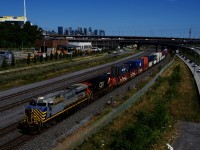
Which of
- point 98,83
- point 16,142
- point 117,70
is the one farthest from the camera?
point 117,70

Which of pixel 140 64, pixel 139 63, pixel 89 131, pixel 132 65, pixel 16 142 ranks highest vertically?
pixel 132 65

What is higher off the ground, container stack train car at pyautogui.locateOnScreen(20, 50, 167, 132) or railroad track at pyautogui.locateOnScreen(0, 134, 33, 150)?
container stack train car at pyautogui.locateOnScreen(20, 50, 167, 132)

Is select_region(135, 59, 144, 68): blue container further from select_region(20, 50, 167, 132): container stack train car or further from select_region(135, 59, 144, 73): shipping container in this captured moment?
select_region(20, 50, 167, 132): container stack train car

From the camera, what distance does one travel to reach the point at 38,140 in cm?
2731

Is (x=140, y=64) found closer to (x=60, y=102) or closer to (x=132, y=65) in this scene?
(x=132, y=65)

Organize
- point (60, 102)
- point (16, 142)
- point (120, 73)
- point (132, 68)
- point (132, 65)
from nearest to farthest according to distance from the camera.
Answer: point (16, 142) < point (60, 102) < point (120, 73) < point (132, 68) < point (132, 65)

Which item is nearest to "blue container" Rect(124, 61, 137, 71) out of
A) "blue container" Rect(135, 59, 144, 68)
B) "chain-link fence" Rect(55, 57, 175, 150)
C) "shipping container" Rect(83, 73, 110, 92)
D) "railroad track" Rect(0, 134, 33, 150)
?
"blue container" Rect(135, 59, 144, 68)

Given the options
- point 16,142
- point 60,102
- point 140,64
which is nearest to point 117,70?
point 140,64

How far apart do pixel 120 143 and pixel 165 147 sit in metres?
4.68

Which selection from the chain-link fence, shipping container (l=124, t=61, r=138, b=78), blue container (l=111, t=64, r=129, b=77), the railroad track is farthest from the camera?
shipping container (l=124, t=61, r=138, b=78)

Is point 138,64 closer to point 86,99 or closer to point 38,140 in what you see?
point 86,99

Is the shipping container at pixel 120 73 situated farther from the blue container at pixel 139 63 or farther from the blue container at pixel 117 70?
the blue container at pixel 139 63

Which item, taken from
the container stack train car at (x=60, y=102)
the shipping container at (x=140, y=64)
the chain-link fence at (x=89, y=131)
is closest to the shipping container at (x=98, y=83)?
the container stack train car at (x=60, y=102)

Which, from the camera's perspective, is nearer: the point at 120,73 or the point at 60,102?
the point at 60,102
